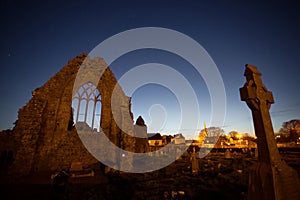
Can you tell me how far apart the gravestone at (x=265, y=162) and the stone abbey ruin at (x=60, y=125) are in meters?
8.84

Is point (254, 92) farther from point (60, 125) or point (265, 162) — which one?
point (60, 125)

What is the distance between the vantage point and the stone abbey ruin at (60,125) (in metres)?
10.3

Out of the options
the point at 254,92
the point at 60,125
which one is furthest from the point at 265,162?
the point at 60,125

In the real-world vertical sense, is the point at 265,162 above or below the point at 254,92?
below

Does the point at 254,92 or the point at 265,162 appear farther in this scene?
the point at 254,92

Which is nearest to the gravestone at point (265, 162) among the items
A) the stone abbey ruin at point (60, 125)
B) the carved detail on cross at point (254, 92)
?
the carved detail on cross at point (254, 92)

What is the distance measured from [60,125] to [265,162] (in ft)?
41.3

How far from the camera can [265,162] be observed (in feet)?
13.4

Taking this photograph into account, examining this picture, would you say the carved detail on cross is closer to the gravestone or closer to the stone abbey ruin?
the gravestone

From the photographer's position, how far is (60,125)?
11.8 metres

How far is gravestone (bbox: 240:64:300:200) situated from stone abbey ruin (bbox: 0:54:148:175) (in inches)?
348

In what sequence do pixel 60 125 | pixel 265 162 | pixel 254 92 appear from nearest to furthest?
pixel 265 162 → pixel 254 92 → pixel 60 125

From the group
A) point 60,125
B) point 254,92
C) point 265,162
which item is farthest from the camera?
point 60,125

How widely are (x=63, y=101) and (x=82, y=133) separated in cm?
296
